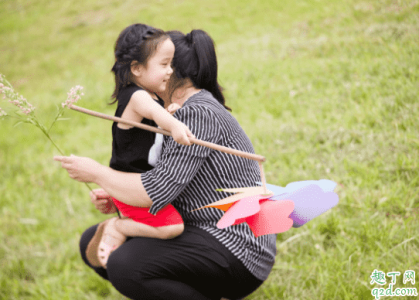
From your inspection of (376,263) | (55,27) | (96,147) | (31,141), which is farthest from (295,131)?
(55,27)

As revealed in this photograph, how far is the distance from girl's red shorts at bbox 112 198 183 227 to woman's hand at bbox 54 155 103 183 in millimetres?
215

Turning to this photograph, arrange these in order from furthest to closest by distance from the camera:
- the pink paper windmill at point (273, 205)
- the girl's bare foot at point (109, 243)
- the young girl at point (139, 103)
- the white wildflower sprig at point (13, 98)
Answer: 1. the girl's bare foot at point (109, 243)
2. the young girl at point (139, 103)
3. the white wildflower sprig at point (13, 98)
4. the pink paper windmill at point (273, 205)

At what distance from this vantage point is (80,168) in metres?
1.62

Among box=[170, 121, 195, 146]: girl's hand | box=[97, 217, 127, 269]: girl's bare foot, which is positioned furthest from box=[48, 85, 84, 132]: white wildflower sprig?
box=[97, 217, 127, 269]: girl's bare foot

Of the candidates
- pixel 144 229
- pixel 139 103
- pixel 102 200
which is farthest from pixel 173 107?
pixel 102 200

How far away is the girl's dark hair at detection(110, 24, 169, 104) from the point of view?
1607 millimetres

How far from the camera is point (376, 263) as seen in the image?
182 cm

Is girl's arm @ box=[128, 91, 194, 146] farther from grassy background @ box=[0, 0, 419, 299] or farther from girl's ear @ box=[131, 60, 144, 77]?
grassy background @ box=[0, 0, 419, 299]

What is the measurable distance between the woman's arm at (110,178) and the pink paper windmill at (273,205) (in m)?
0.43

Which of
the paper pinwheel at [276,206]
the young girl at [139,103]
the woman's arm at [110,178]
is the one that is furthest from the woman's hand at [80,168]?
the paper pinwheel at [276,206]

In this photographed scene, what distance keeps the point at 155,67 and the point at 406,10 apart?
12.2 ft

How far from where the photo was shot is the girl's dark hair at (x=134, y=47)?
161 centimetres

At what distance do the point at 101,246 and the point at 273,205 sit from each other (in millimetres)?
1086

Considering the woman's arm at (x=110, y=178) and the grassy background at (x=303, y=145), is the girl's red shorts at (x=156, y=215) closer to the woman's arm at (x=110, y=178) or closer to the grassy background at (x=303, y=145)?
the woman's arm at (x=110, y=178)
